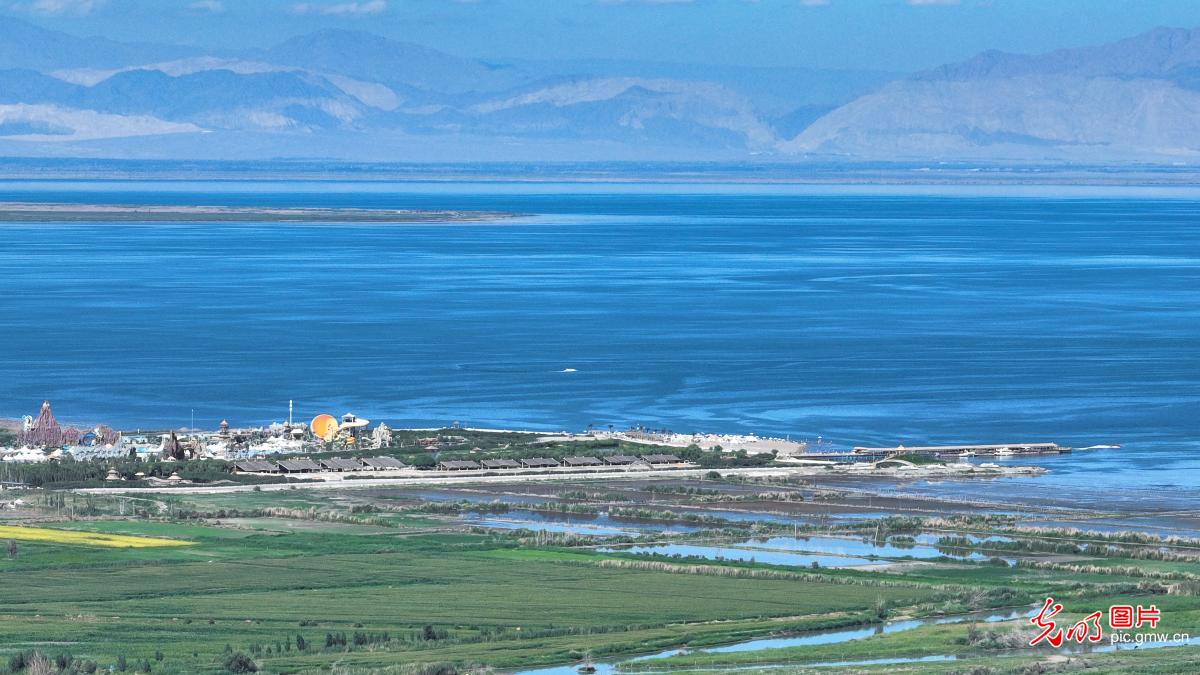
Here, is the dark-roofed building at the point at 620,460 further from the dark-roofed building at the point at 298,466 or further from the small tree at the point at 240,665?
the small tree at the point at 240,665

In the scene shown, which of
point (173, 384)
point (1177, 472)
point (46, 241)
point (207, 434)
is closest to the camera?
point (1177, 472)

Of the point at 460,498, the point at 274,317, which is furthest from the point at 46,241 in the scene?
the point at 460,498

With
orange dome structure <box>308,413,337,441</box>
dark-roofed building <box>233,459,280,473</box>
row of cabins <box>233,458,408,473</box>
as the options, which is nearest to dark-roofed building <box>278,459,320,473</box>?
row of cabins <box>233,458,408,473</box>

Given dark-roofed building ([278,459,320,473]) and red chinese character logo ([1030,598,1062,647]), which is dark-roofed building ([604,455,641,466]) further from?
red chinese character logo ([1030,598,1062,647])

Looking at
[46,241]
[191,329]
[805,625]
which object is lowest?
[805,625]

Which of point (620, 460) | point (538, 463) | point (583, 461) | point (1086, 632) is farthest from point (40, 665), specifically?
point (620, 460)

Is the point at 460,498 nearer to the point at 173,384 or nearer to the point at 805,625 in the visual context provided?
the point at 805,625

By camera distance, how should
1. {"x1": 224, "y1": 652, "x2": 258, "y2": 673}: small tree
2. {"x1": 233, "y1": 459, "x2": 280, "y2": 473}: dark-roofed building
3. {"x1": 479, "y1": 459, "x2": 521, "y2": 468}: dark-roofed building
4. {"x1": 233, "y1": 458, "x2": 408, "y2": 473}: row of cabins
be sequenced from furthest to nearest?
{"x1": 479, "y1": 459, "x2": 521, "y2": 468}: dark-roofed building, {"x1": 233, "y1": 458, "x2": 408, "y2": 473}: row of cabins, {"x1": 233, "y1": 459, "x2": 280, "y2": 473}: dark-roofed building, {"x1": 224, "y1": 652, "x2": 258, "y2": 673}: small tree

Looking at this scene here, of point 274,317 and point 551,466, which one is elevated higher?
point 274,317
